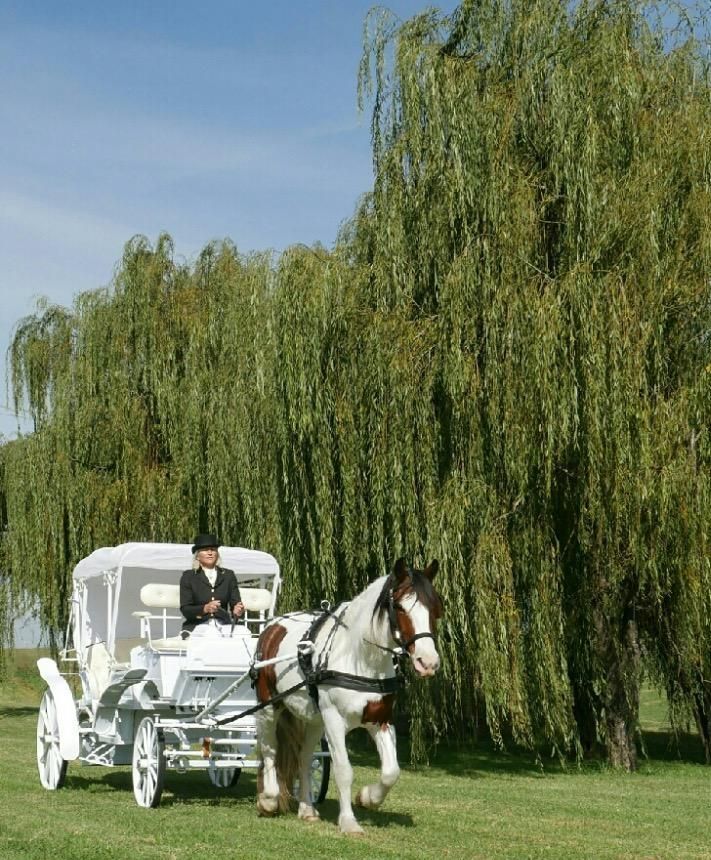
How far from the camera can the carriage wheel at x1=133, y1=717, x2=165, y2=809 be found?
934 cm

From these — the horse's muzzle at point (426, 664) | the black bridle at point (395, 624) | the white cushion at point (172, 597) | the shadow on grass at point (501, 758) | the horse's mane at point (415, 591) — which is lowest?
the shadow on grass at point (501, 758)

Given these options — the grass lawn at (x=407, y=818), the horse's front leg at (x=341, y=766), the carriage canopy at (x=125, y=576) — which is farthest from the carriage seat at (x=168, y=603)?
the horse's front leg at (x=341, y=766)

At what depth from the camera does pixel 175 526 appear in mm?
18578

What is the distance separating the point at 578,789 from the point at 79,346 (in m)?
11.6

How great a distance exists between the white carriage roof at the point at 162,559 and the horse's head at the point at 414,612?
3361 millimetres

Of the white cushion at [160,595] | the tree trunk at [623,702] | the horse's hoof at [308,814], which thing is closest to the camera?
the horse's hoof at [308,814]

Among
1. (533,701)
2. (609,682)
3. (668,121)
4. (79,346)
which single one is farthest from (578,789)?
(79,346)

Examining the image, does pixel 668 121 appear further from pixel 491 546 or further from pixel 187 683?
pixel 187 683

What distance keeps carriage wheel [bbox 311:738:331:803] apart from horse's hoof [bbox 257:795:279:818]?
0.67 m

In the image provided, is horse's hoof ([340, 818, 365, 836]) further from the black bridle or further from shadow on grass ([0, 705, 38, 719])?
shadow on grass ([0, 705, 38, 719])

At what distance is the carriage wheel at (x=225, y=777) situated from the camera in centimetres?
1118

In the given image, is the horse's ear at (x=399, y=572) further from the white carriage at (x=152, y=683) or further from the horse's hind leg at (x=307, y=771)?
the white carriage at (x=152, y=683)

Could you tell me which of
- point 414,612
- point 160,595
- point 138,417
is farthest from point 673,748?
point 414,612

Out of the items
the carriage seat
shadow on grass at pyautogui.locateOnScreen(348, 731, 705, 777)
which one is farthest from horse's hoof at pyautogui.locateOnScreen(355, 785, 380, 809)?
shadow on grass at pyautogui.locateOnScreen(348, 731, 705, 777)
